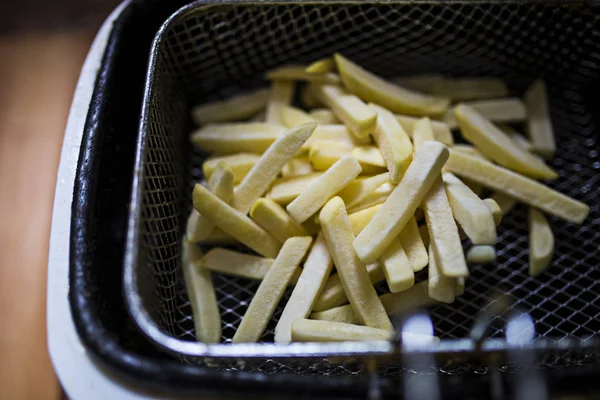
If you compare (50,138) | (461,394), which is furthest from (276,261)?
(50,138)

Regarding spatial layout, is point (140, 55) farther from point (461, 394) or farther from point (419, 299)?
point (461, 394)

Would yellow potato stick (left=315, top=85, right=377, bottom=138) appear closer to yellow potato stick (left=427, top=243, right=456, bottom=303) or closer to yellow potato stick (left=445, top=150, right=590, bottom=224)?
yellow potato stick (left=445, top=150, right=590, bottom=224)

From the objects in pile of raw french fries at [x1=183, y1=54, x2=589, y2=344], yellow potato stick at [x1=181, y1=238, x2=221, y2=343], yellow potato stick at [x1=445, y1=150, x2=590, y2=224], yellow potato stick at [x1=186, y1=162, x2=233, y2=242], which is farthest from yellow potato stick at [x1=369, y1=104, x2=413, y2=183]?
yellow potato stick at [x1=181, y1=238, x2=221, y2=343]

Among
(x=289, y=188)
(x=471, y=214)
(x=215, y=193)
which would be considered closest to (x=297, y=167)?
(x=289, y=188)

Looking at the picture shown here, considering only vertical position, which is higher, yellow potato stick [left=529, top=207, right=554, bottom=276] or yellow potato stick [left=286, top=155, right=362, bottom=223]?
yellow potato stick [left=286, top=155, right=362, bottom=223]

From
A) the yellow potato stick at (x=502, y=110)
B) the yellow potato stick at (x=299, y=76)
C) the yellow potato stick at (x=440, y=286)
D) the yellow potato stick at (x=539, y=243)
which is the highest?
the yellow potato stick at (x=299, y=76)

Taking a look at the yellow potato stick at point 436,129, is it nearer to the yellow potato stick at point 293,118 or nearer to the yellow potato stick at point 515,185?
the yellow potato stick at point 515,185

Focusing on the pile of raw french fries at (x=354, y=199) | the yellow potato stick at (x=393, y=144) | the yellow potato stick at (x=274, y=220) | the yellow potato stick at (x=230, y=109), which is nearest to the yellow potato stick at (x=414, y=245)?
the pile of raw french fries at (x=354, y=199)
